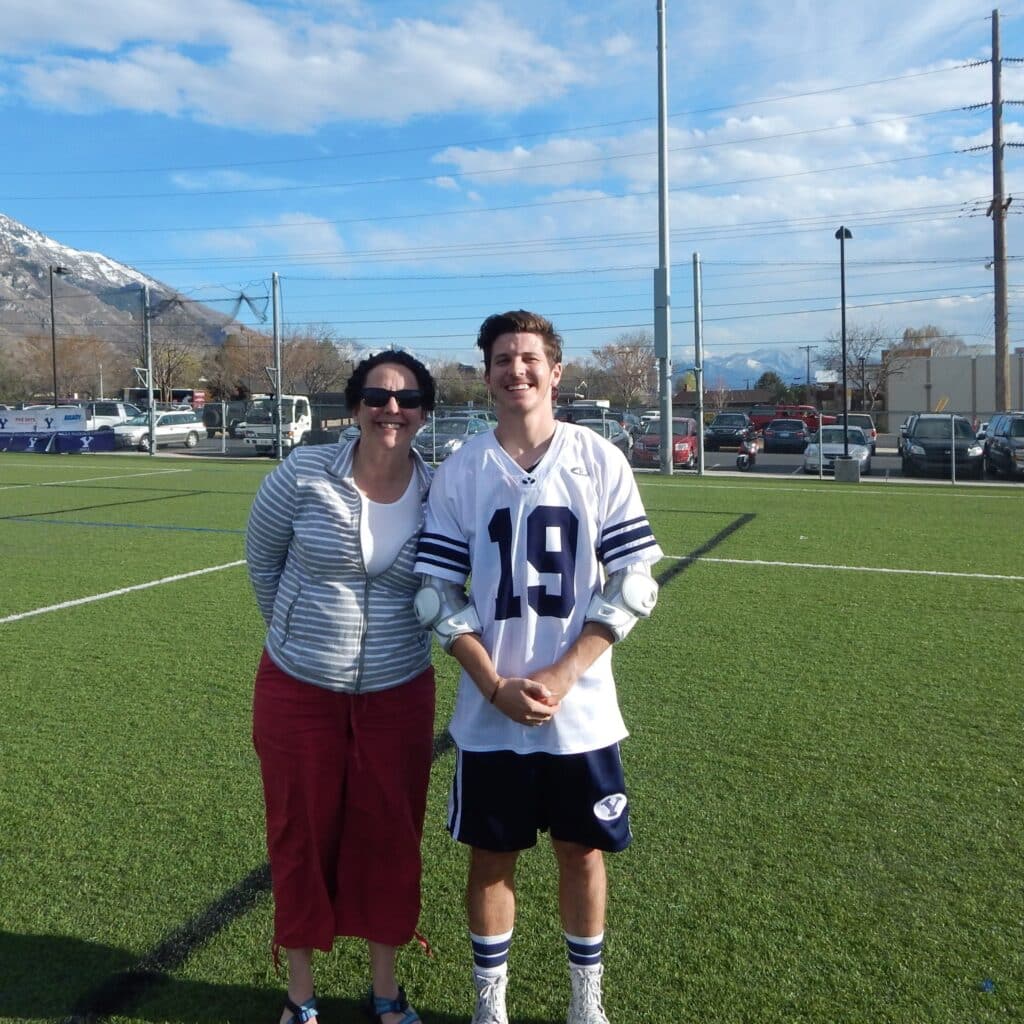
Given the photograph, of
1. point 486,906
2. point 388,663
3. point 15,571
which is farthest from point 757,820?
point 15,571

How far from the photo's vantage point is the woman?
2.58 meters

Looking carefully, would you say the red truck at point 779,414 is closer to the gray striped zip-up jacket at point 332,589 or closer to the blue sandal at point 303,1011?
the gray striped zip-up jacket at point 332,589

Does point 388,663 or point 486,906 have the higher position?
point 388,663

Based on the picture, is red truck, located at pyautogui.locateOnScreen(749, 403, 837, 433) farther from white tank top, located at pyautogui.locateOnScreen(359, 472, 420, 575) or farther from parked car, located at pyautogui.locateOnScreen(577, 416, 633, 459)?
white tank top, located at pyautogui.locateOnScreen(359, 472, 420, 575)

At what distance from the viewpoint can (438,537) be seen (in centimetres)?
250

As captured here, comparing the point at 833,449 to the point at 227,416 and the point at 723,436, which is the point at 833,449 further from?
the point at 227,416

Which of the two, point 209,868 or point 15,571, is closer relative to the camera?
point 209,868

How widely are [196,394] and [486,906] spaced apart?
6529cm

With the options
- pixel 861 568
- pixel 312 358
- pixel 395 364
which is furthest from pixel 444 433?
pixel 312 358

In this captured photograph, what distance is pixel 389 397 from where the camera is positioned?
102 inches

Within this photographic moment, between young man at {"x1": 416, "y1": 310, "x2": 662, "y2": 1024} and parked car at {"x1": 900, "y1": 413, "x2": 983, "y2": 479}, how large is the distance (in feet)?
68.7

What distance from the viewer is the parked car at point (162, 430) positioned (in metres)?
31.7

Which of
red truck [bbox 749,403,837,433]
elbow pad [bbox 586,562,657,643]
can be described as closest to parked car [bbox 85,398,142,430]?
red truck [bbox 749,403,837,433]

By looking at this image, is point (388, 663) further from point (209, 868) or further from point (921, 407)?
point (921, 407)
